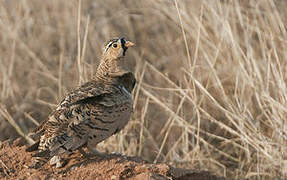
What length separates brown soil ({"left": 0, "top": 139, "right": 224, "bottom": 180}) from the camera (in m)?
2.93

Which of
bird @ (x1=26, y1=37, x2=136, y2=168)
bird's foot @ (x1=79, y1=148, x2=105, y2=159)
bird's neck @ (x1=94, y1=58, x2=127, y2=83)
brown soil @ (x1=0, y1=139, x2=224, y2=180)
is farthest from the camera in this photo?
bird's neck @ (x1=94, y1=58, x2=127, y2=83)

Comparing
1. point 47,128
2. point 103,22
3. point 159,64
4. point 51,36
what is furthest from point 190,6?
point 47,128

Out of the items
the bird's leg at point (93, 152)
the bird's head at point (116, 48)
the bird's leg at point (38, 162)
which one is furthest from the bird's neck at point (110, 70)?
the bird's leg at point (38, 162)

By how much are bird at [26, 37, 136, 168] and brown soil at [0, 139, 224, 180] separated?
10 centimetres

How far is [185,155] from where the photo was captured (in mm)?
4840

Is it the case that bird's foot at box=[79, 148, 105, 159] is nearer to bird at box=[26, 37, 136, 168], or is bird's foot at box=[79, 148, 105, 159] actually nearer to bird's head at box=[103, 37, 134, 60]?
bird at box=[26, 37, 136, 168]

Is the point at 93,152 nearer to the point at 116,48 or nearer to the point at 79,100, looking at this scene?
the point at 79,100

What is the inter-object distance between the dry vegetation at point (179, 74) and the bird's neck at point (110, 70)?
25.2 inches

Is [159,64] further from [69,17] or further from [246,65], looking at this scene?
[246,65]

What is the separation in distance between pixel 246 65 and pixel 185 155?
3.94 ft

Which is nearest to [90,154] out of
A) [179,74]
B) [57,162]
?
[57,162]

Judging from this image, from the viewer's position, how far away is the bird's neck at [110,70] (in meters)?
3.69

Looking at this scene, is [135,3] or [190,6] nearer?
[190,6]

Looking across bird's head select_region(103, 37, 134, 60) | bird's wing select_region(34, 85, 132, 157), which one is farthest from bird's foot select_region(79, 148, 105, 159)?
bird's head select_region(103, 37, 134, 60)
